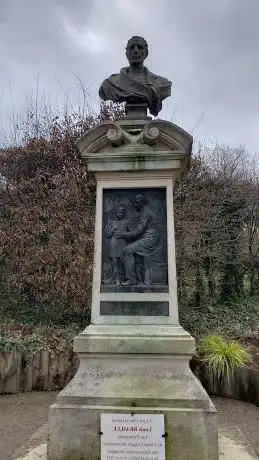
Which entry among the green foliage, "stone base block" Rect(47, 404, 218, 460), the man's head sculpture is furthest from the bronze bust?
the green foliage

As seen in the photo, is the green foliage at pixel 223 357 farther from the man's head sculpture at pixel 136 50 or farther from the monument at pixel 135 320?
the man's head sculpture at pixel 136 50

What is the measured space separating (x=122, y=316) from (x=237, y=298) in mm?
9972

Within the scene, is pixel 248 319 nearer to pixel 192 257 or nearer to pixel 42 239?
pixel 192 257

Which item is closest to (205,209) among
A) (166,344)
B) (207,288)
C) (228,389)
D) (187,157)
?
(207,288)

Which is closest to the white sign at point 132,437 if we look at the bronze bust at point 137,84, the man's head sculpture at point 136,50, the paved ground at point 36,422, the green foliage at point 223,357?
the paved ground at point 36,422

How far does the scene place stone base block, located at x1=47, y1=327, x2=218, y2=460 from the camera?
4.52 m

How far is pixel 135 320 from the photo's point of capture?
5.04 metres

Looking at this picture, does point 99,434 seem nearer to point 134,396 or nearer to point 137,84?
point 134,396

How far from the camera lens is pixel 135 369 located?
4.85 metres

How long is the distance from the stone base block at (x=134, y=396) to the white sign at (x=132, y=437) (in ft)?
0.20

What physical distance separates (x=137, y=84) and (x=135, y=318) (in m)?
2.80

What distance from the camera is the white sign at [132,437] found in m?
4.52

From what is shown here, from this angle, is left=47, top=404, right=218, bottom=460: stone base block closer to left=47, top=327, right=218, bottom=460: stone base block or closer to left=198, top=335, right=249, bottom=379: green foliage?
left=47, top=327, right=218, bottom=460: stone base block

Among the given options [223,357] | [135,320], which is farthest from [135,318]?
[223,357]
